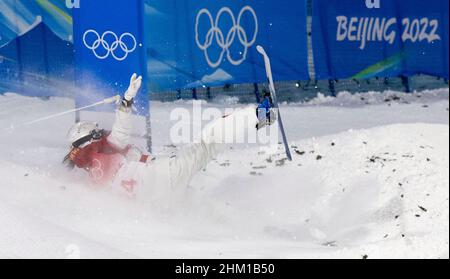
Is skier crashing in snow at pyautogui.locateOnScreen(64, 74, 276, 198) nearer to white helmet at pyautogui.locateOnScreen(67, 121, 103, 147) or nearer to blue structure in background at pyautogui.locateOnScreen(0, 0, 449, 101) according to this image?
white helmet at pyautogui.locateOnScreen(67, 121, 103, 147)

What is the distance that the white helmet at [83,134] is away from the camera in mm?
6844

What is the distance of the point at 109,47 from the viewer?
7742mm

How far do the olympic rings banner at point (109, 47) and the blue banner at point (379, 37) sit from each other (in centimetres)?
505

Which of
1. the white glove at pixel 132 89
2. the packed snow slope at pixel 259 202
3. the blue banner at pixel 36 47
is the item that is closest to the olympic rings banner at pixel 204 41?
the blue banner at pixel 36 47

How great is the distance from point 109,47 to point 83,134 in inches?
49.3

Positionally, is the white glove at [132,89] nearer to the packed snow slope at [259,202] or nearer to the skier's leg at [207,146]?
the skier's leg at [207,146]

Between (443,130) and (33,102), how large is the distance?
562cm

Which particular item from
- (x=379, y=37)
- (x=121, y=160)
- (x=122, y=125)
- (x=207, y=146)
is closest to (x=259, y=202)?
(x=207, y=146)

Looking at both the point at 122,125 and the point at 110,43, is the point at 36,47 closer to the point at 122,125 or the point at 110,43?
the point at 110,43

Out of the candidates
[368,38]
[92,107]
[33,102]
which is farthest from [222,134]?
[368,38]

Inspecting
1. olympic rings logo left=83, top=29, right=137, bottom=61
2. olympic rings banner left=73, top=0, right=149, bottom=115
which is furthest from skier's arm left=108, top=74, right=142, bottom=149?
olympic rings logo left=83, top=29, right=137, bottom=61
